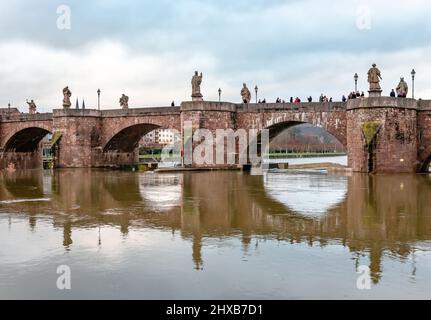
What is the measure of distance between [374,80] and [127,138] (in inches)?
941

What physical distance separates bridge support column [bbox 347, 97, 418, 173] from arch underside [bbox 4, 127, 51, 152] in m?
31.9

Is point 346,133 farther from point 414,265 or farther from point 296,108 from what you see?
point 414,265

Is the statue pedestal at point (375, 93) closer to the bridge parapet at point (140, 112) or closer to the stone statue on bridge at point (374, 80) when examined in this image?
the stone statue on bridge at point (374, 80)

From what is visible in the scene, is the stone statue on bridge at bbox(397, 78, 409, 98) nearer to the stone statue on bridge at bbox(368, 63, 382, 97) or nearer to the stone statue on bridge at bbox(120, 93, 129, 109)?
the stone statue on bridge at bbox(368, 63, 382, 97)

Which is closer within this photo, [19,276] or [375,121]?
[19,276]

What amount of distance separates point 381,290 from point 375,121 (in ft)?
84.2

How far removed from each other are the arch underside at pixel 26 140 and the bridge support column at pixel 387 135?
31904 mm

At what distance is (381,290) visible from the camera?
7582 millimetres

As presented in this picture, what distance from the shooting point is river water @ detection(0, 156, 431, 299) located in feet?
25.5

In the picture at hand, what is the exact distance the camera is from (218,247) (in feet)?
34.3

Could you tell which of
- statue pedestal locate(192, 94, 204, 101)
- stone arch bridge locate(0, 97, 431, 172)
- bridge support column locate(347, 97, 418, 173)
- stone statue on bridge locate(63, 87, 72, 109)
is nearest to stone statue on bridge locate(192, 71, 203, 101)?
statue pedestal locate(192, 94, 204, 101)

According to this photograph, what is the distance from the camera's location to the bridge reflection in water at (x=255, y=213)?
11.1 metres

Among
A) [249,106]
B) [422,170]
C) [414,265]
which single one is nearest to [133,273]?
[414,265]

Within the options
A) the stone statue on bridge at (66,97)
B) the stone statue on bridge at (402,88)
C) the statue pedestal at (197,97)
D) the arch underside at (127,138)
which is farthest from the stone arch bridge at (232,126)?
the stone statue on bridge at (402,88)
